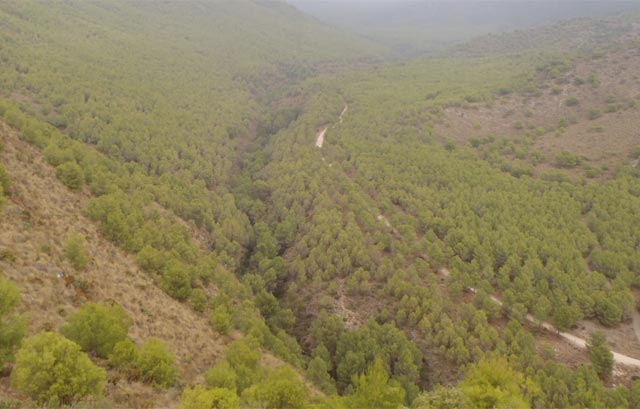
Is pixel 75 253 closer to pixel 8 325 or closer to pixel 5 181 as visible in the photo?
pixel 5 181

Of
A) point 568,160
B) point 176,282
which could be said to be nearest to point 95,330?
point 176,282

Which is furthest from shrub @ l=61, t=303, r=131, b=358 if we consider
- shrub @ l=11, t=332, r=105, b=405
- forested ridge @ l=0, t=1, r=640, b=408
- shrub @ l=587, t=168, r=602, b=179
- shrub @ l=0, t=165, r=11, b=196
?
shrub @ l=587, t=168, r=602, b=179

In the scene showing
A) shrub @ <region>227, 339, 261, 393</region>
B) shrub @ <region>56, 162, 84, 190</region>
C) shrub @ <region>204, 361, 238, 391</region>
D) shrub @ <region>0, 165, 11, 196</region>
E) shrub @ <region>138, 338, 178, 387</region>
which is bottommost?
shrub @ <region>227, 339, 261, 393</region>

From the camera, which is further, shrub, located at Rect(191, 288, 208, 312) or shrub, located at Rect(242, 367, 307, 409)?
shrub, located at Rect(191, 288, 208, 312)

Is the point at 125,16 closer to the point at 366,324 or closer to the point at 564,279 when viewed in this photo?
the point at 366,324

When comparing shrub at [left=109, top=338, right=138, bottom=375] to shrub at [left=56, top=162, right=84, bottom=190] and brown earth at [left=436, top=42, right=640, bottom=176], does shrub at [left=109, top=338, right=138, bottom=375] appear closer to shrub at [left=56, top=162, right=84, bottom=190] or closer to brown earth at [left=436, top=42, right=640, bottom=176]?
shrub at [left=56, top=162, right=84, bottom=190]

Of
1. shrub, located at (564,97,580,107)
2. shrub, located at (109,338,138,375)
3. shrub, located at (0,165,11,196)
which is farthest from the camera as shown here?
shrub, located at (564,97,580,107)

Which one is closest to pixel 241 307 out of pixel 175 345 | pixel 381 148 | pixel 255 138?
pixel 175 345

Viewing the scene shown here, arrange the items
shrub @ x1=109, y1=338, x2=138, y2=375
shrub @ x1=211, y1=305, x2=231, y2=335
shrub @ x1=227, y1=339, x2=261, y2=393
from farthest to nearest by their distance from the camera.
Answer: shrub @ x1=211, y1=305, x2=231, y2=335
shrub @ x1=227, y1=339, x2=261, y2=393
shrub @ x1=109, y1=338, x2=138, y2=375
